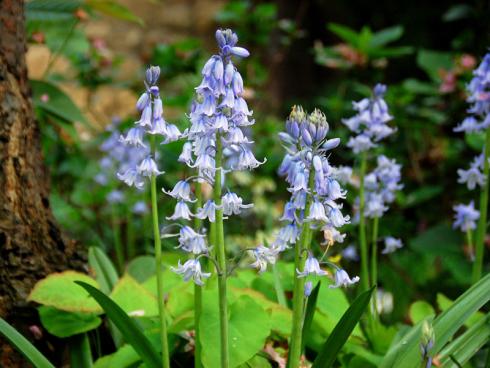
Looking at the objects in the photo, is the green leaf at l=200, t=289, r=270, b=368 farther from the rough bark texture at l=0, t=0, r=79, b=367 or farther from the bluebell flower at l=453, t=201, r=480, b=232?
the bluebell flower at l=453, t=201, r=480, b=232

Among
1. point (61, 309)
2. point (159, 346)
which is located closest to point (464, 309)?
point (159, 346)

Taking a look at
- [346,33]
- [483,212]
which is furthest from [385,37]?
[483,212]

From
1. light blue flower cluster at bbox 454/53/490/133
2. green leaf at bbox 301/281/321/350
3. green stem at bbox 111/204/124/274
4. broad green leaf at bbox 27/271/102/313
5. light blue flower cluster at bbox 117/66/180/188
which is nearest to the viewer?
light blue flower cluster at bbox 117/66/180/188

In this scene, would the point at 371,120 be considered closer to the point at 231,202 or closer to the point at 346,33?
the point at 231,202

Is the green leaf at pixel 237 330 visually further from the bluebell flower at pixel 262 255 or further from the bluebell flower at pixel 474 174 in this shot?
the bluebell flower at pixel 474 174

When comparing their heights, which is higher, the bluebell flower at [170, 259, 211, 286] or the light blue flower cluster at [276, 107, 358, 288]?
the light blue flower cluster at [276, 107, 358, 288]

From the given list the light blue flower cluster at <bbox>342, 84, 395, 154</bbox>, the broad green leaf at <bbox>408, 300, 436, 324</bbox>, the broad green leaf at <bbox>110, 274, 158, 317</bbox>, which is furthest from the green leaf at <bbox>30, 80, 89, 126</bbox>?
the broad green leaf at <bbox>408, 300, 436, 324</bbox>

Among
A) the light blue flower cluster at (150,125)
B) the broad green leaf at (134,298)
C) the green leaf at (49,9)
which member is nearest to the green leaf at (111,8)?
the green leaf at (49,9)
